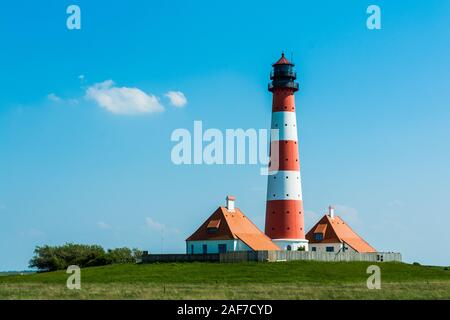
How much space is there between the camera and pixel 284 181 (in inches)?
2940

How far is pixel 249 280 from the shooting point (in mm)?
56750

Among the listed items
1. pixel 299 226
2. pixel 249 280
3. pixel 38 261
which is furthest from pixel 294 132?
pixel 38 261

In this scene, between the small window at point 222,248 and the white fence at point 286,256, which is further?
the small window at point 222,248

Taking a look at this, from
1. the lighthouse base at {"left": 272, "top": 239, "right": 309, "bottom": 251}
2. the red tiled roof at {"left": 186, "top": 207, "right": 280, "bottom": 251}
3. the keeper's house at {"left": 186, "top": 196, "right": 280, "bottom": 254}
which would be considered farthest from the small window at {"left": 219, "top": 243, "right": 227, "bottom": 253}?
the lighthouse base at {"left": 272, "top": 239, "right": 309, "bottom": 251}

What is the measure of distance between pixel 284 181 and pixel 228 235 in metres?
7.69

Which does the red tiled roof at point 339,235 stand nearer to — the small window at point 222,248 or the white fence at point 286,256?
the white fence at point 286,256

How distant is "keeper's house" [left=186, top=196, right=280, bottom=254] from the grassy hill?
669 cm

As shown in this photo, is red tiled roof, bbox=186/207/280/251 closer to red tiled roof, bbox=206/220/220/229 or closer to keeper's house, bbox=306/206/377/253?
red tiled roof, bbox=206/220/220/229

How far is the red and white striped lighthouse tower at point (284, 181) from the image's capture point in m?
74.7

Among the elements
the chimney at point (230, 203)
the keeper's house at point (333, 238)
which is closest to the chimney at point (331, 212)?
the keeper's house at point (333, 238)

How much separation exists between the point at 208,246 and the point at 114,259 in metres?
11.2

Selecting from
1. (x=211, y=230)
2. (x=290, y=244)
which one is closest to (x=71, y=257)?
(x=211, y=230)
